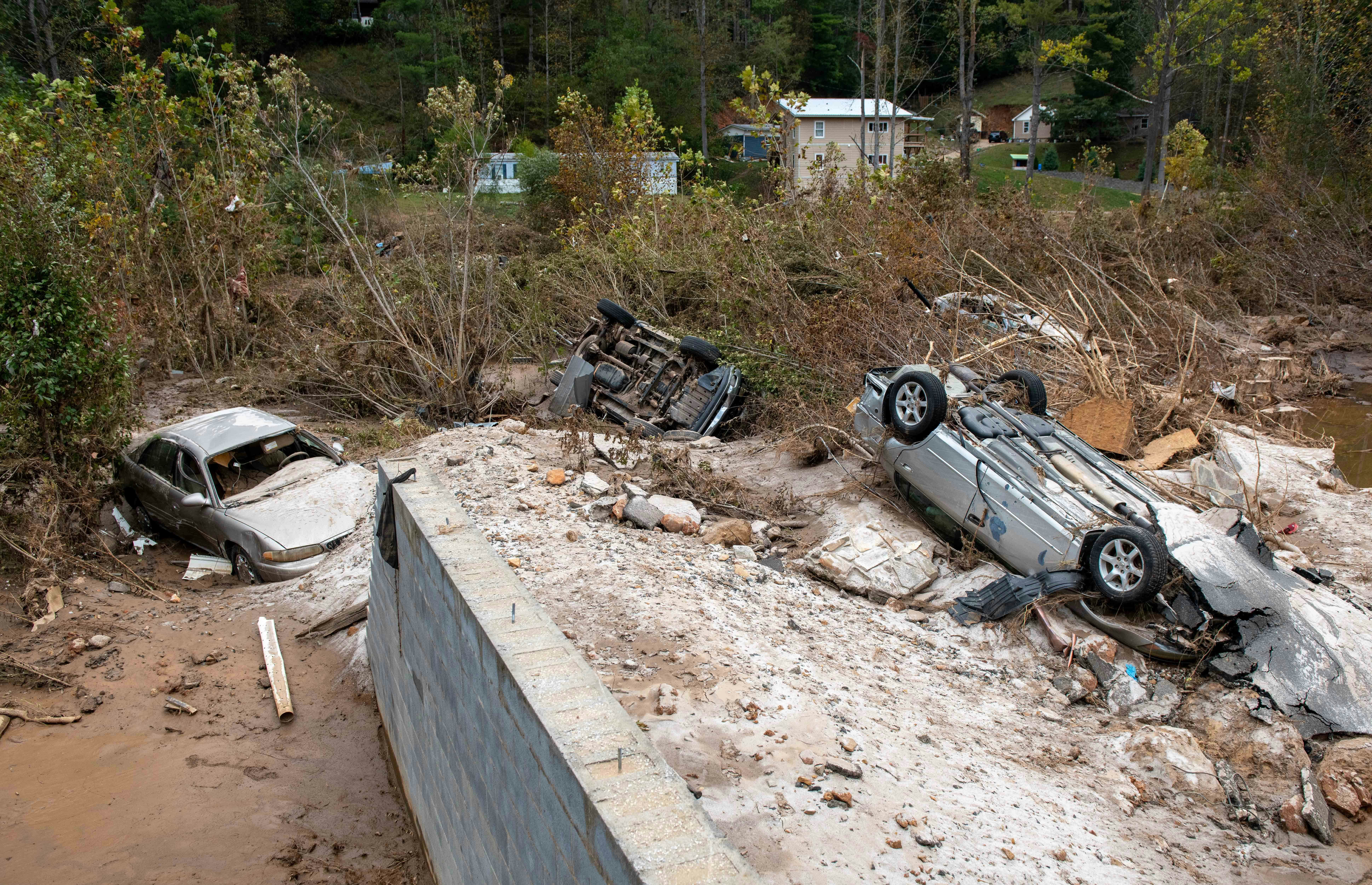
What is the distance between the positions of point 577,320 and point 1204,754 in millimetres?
12804

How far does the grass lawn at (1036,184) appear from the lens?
2370 centimetres

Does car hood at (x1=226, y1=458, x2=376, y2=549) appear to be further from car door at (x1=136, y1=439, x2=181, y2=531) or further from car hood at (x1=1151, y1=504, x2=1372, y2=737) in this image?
car hood at (x1=1151, y1=504, x2=1372, y2=737)

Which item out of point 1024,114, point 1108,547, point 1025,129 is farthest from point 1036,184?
point 1024,114

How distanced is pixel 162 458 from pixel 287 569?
2.41 m

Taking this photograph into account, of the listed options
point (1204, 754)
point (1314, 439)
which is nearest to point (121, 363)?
point (1204, 754)

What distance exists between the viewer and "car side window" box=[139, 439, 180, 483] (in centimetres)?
949

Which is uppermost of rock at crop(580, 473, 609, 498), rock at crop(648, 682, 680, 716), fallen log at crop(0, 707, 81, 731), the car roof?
the car roof

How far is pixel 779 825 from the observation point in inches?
159

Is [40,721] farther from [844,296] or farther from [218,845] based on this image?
[844,296]

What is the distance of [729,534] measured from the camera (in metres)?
7.72

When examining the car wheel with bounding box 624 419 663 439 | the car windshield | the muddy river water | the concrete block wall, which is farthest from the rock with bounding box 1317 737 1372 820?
the car windshield

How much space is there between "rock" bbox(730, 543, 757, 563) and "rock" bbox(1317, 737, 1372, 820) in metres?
4.00

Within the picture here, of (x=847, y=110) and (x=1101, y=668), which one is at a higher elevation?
(x=847, y=110)

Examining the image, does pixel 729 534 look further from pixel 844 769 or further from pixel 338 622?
pixel 338 622
